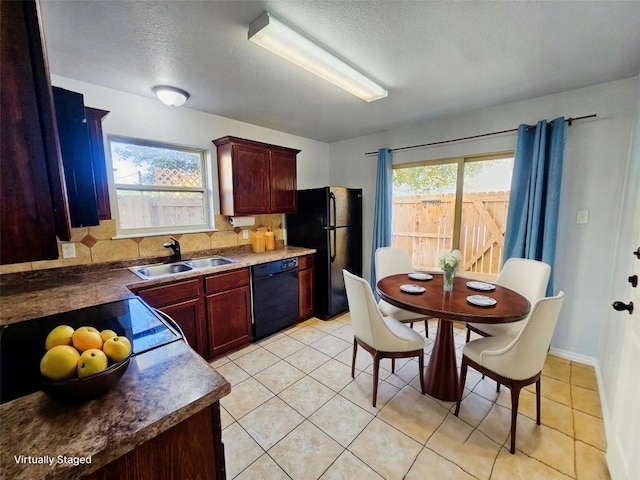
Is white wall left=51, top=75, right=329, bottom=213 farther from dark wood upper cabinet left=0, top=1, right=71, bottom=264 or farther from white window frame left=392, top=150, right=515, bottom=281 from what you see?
dark wood upper cabinet left=0, top=1, right=71, bottom=264

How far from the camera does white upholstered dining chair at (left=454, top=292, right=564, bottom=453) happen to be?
1.51 meters

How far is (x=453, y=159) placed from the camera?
318 centimetres

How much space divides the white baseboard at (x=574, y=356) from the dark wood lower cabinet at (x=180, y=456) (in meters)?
3.15

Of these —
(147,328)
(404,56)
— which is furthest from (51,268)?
(404,56)

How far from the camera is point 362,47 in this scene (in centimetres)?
175

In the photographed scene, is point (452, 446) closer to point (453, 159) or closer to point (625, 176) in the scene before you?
point (625, 176)

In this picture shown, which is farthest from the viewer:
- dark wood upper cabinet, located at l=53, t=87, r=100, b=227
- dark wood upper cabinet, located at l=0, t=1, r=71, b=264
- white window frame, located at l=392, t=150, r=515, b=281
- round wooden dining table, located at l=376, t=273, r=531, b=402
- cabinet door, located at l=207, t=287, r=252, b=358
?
white window frame, located at l=392, t=150, r=515, b=281

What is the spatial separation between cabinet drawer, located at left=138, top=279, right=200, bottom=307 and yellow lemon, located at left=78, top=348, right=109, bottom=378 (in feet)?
4.78

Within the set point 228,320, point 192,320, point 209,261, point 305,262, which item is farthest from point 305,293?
point 192,320

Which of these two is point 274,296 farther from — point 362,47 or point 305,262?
point 362,47

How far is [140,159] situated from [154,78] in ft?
2.65

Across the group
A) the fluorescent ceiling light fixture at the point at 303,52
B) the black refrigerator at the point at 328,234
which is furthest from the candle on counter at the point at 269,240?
the fluorescent ceiling light fixture at the point at 303,52

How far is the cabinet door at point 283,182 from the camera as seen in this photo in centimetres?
326

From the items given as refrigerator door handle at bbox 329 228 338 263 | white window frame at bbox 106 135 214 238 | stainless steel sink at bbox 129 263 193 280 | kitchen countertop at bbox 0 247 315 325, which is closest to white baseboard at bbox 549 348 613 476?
refrigerator door handle at bbox 329 228 338 263
